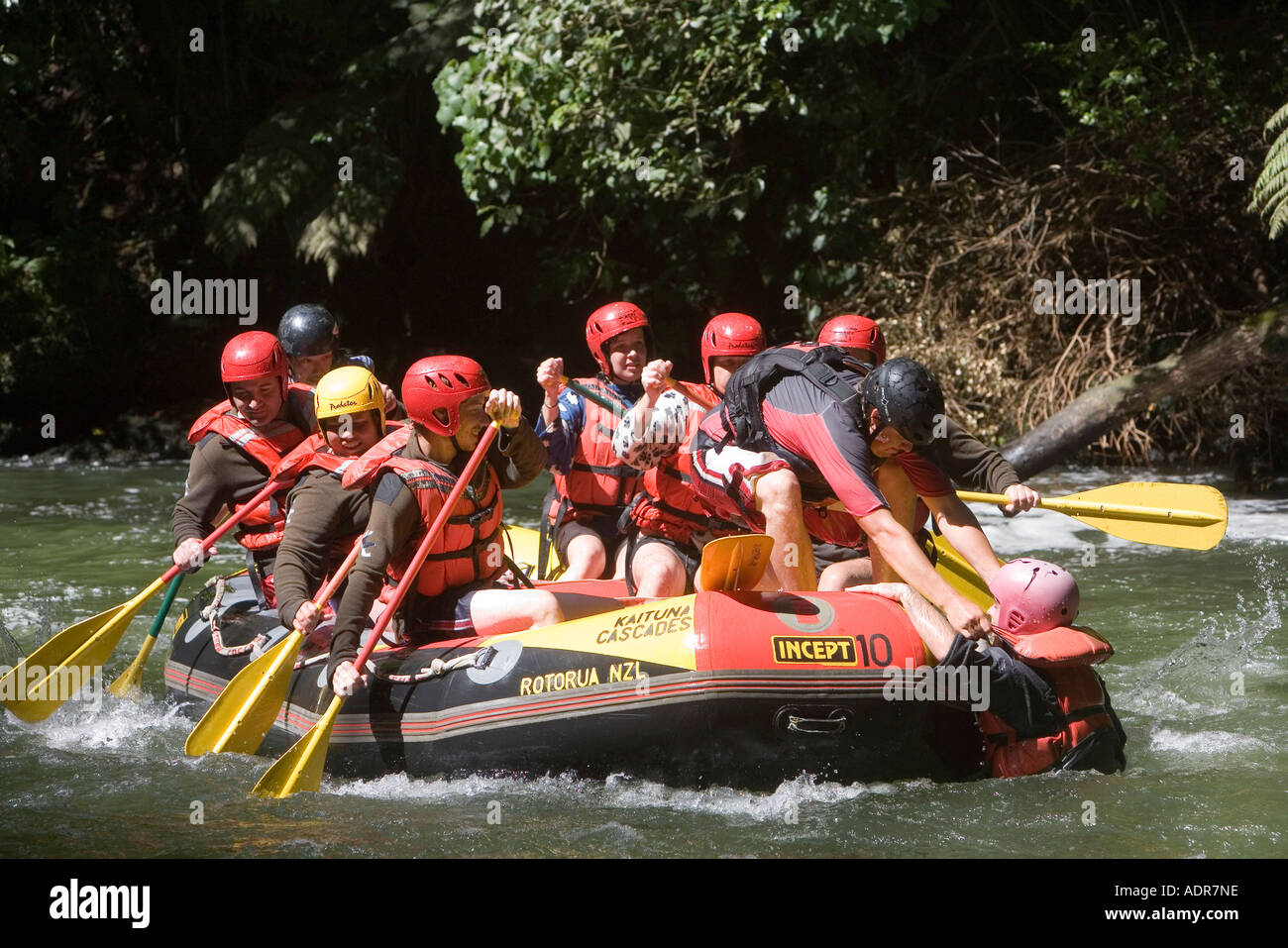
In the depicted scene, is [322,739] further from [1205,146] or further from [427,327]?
[427,327]

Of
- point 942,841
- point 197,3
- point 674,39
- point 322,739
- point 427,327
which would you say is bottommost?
point 942,841

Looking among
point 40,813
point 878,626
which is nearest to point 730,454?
point 878,626

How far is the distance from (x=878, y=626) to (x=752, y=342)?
178 cm

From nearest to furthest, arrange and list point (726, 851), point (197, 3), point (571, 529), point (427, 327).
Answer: point (726, 851) → point (571, 529) → point (197, 3) → point (427, 327)

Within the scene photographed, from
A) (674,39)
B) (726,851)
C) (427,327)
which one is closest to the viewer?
(726,851)

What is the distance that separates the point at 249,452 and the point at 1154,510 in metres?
3.08

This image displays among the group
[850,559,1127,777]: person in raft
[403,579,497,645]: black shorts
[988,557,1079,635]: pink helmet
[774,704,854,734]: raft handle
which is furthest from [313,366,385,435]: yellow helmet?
[988,557,1079,635]: pink helmet

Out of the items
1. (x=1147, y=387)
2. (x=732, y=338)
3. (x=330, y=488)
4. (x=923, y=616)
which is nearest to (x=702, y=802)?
(x=923, y=616)

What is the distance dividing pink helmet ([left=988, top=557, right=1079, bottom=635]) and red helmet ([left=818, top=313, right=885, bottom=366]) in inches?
47.6

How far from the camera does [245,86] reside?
13734 mm

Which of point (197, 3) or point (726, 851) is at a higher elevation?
point (197, 3)

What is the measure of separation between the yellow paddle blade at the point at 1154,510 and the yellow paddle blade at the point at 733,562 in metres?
0.87

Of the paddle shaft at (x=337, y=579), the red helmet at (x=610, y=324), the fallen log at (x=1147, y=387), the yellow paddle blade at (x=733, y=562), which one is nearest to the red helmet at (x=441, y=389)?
the paddle shaft at (x=337, y=579)

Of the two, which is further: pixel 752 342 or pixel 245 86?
pixel 245 86
